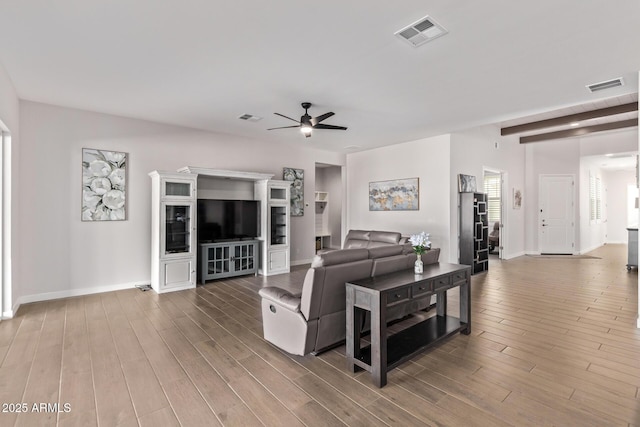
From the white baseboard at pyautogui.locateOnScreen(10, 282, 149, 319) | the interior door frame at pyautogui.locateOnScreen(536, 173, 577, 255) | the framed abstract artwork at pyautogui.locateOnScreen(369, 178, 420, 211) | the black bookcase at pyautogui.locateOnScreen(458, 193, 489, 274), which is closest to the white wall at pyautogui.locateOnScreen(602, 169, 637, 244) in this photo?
the interior door frame at pyautogui.locateOnScreen(536, 173, 577, 255)

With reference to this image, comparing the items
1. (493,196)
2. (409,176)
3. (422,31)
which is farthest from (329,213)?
(422,31)

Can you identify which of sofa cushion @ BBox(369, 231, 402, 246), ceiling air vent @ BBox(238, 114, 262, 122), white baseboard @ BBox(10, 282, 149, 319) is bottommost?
white baseboard @ BBox(10, 282, 149, 319)

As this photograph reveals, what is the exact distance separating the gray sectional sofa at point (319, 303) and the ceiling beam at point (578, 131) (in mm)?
7653

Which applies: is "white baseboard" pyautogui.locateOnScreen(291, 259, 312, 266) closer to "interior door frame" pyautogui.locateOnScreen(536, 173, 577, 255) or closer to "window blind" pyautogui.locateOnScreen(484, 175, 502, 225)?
"window blind" pyautogui.locateOnScreen(484, 175, 502, 225)

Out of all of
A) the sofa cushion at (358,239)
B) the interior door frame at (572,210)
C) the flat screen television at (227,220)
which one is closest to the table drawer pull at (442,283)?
the sofa cushion at (358,239)

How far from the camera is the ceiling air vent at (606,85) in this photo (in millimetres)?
3829

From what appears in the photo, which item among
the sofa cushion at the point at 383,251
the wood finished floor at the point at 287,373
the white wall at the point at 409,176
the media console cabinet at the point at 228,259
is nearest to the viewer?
the wood finished floor at the point at 287,373

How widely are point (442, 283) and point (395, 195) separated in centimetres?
461

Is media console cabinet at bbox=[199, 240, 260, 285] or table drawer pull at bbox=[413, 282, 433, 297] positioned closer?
table drawer pull at bbox=[413, 282, 433, 297]

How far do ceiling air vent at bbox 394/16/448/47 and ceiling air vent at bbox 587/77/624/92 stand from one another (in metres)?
2.65

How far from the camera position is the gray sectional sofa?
2.76 m

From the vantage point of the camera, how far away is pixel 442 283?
3.06m

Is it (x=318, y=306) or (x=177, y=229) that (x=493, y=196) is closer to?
(x=318, y=306)

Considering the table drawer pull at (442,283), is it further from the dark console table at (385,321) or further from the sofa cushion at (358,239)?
the sofa cushion at (358,239)
